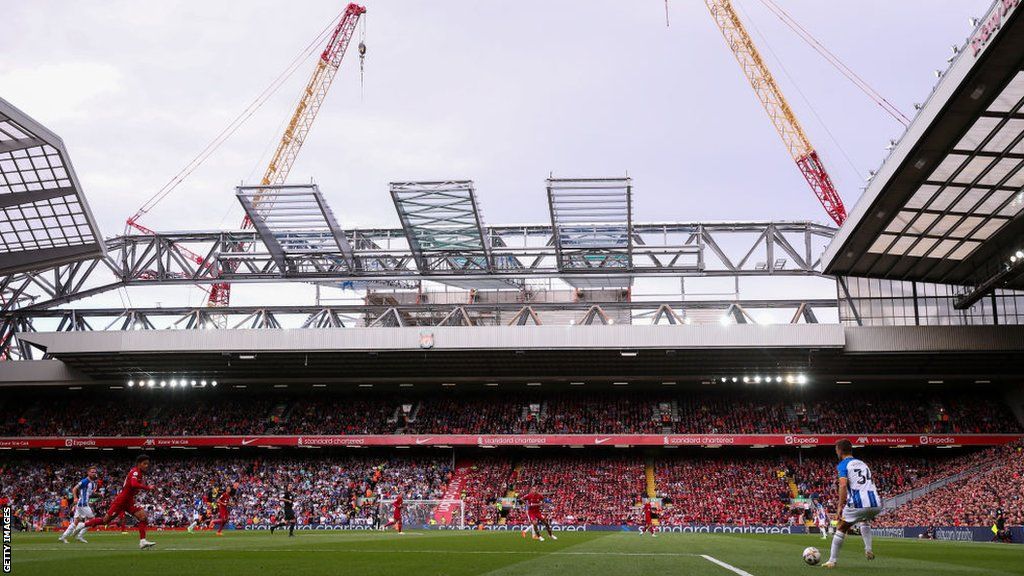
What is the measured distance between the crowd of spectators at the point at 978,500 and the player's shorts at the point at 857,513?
1039 inches

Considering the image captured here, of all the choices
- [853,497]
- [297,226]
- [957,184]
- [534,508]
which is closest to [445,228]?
[297,226]

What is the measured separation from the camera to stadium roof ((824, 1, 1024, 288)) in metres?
26.0

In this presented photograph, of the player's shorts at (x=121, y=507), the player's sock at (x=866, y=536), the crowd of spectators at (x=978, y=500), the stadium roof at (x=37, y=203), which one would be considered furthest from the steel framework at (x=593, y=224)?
the player's sock at (x=866, y=536)

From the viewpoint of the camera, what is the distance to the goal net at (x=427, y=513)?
5178 centimetres

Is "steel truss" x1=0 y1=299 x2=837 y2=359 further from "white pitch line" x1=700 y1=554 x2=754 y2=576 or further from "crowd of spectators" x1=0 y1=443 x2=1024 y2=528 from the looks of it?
"white pitch line" x1=700 y1=554 x2=754 y2=576

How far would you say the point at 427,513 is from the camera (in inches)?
2061

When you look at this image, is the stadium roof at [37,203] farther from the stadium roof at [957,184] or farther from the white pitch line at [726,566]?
the stadium roof at [957,184]

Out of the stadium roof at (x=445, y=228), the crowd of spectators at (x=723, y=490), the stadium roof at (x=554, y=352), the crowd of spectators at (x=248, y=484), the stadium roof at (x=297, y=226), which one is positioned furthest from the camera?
the crowd of spectators at (x=248, y=484)

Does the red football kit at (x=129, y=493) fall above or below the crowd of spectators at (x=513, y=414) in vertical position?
below

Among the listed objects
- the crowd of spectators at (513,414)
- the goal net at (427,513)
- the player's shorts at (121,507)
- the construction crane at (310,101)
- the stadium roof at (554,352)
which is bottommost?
the goal net at (427,513)

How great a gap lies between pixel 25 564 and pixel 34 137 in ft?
100

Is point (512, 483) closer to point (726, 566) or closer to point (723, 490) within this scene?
point (723, 490)

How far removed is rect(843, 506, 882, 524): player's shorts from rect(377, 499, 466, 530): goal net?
38953 mm

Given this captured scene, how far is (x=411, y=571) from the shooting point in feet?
44.5
